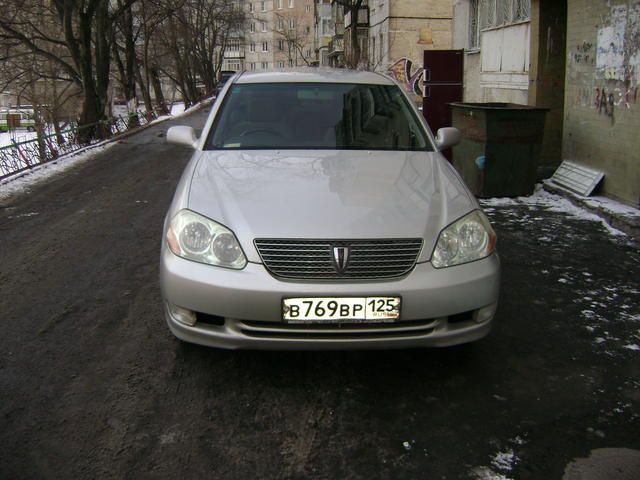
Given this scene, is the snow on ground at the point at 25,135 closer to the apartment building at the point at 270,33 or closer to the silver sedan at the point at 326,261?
the silver sedan at the point at 326,261

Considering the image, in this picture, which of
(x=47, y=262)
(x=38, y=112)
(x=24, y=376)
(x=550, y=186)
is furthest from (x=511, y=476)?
(x=38, y=112)

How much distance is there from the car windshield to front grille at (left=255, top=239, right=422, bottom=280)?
1.35m

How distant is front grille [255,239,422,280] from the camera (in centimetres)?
313

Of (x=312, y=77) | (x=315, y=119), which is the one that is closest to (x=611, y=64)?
(x=312, y=77)

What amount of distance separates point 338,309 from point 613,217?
513cm

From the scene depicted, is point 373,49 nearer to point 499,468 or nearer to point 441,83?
point 441,83

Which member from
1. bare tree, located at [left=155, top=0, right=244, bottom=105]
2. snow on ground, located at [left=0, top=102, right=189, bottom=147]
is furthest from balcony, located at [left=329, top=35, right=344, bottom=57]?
snow on ground, located at [left=0, top=102, right=189, bottom=147]

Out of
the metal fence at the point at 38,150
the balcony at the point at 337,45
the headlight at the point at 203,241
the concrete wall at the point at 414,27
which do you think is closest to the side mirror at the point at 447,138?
the headlight at the point at 203,241

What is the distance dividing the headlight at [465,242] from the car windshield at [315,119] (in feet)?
3.54

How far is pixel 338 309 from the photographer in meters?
3.09

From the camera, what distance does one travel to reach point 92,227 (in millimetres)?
7336

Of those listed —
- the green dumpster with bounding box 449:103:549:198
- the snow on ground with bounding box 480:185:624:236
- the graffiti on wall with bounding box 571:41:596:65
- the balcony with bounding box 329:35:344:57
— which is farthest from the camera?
the balcony with bounding box 329:35:344:57

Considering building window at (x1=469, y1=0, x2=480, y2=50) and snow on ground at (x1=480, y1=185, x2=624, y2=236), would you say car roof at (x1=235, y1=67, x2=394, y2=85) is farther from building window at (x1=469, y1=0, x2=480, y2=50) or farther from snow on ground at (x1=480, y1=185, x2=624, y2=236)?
building window at (x1=469, y1=0, x2=480, y2=50)

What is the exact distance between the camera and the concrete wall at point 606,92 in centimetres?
747
